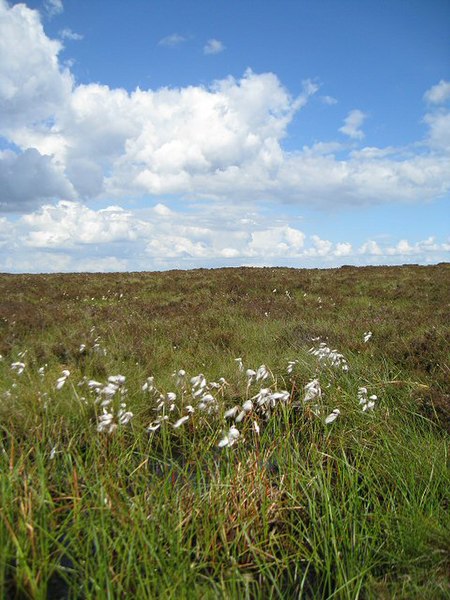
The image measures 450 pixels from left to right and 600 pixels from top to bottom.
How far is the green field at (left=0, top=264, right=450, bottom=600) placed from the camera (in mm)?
2510

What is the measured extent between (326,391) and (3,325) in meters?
8.45

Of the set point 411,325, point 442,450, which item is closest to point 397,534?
point 442,450

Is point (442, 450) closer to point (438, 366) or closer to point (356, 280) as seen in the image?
point (438, 366)

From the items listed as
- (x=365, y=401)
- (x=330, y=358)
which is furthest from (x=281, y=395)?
(x=330, y=358)

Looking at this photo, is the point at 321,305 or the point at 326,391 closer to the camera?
the point at 326,391

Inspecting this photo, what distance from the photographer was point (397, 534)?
2.92 metres

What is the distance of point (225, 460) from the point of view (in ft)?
12.2

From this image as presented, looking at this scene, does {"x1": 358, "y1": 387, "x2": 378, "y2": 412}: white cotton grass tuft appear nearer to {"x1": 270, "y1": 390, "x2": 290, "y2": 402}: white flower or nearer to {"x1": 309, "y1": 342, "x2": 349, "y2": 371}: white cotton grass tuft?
{"x1": 309, "y1": 342, "x2": 349, "y2": 371}: white cotton grass tuft

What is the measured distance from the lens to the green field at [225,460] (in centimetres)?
251

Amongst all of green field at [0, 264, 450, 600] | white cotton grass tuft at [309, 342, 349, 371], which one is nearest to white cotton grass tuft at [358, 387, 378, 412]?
green field at [0, 264, 450, 600]

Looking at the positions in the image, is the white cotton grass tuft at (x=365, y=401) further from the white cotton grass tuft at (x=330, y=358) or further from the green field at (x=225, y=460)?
the white cotton grass tuft at (x=330, y=358)

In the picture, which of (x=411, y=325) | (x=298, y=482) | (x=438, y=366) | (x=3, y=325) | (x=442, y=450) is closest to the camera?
(x=298, y=482)

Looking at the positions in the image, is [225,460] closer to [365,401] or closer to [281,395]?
[281,395]

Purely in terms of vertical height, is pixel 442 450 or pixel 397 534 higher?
pixel 442 450
